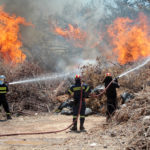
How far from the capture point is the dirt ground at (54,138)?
3.95 metres

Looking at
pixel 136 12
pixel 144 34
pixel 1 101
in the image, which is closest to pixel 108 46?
pixel 144 34

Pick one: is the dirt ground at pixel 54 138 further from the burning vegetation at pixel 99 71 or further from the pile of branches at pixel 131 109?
the burning vegetation at pixel 99 71

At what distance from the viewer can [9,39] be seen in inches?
545

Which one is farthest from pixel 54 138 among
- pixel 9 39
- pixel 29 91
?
pixel 9 39

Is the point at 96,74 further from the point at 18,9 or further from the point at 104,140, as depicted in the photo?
the point at 18,9

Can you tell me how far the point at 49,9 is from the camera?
17141mm

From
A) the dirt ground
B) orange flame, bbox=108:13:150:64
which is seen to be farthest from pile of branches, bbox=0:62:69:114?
orange flame, bbox=108:13:150:64

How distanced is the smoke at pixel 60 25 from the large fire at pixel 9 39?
971mm

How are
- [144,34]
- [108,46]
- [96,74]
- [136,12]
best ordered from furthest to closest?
1. [136,12]
2. [108,46]
3. [144,34]
4. [96,74]

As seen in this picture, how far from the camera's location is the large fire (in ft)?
44.1

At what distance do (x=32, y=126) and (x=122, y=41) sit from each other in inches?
381

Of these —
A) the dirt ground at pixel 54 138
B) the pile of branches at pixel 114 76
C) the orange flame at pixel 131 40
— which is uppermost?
the orange flame at pixel 131 40

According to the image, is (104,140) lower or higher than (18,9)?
lower

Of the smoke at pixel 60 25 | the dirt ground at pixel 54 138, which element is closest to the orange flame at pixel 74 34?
the smoke at pixel 60 25
